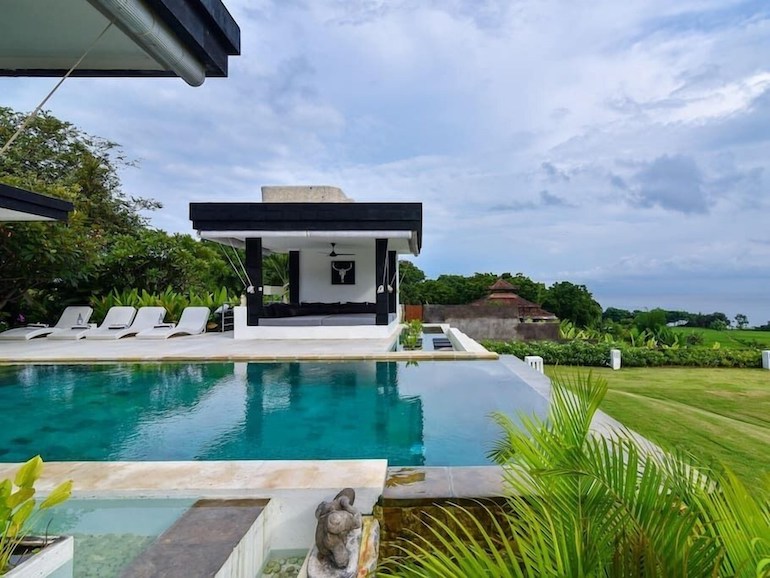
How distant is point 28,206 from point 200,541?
943 cm

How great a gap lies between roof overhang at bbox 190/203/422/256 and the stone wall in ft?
31.3

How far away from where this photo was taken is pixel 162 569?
2.09 meters

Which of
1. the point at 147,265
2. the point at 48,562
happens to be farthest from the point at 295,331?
Result: the point at 48,562

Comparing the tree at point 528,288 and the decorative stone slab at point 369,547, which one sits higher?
the tree at point 528,288

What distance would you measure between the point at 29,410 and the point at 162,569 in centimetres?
507

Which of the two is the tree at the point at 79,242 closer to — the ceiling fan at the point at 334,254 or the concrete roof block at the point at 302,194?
the concrete roof block at the point at 302,194

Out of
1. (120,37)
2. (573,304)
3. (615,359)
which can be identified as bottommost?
(615,359)

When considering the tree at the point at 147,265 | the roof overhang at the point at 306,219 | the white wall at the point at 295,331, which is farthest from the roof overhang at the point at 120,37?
the tree at the point at 147,265

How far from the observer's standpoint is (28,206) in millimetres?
9008

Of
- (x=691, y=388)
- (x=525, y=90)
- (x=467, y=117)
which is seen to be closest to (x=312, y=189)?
(x=467, y=117)

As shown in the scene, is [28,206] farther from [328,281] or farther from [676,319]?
[676,319]

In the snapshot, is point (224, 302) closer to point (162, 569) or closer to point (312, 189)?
point (312, 189)

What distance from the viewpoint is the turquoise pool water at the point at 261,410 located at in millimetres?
4242

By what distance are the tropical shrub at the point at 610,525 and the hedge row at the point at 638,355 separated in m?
13.8
